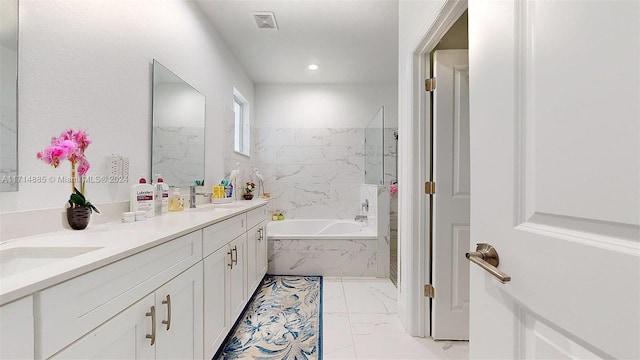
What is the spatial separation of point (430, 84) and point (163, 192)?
1.93 meters

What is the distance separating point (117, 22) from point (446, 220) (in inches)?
89.0

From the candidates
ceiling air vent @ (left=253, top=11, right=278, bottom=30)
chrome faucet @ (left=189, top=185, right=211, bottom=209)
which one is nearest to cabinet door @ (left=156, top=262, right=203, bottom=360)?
chrome faucet @ (left=189, top=185, right=211, bottom=209)

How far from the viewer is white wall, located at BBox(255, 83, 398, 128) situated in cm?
423

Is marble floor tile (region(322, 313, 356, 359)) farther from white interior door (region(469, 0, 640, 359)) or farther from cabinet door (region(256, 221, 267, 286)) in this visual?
white interior door (region(469, 0, 640, 359))

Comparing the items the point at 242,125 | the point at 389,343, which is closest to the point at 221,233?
the point at 389,343

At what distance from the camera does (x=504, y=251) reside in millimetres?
656

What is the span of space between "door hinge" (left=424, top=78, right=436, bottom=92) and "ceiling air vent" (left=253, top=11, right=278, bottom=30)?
1.51 m

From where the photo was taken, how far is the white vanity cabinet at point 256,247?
233 cm

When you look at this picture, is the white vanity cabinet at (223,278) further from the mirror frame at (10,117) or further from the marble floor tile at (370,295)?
the marble floor tile at (370,295)

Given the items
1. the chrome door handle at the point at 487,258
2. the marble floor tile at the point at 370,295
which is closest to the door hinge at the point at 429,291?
the marble floor tile at the point at 370,295

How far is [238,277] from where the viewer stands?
200 cm

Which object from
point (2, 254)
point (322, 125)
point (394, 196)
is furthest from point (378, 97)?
point (2, 254)

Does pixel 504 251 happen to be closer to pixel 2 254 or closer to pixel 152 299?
pixel 152 299

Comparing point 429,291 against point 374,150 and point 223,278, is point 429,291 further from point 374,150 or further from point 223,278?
point 374,150
